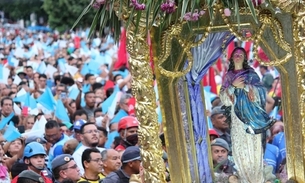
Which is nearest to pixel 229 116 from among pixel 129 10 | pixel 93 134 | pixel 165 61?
pixel 165 61

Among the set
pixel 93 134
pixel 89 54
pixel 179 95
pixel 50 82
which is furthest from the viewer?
pixel 89 54

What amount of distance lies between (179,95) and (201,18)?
1.99ft

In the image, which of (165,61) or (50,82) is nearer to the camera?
(165,61)

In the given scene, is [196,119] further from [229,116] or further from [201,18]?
[201,18]

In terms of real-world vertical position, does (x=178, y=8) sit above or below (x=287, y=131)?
above

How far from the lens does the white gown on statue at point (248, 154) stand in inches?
231

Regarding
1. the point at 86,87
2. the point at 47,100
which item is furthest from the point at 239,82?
the point at 86,87

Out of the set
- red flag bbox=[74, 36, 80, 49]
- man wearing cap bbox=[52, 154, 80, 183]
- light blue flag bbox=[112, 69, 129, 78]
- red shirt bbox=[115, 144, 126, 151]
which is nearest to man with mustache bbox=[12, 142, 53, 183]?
man wearing cap bbox=[52, 154, 80, 183]

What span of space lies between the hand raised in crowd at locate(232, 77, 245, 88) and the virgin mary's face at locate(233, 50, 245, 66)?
0.36 ft

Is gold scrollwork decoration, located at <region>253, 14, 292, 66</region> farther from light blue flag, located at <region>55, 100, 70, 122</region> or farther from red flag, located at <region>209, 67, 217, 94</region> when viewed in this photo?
red flag, located at <region>209, 67, 217, 94</region>

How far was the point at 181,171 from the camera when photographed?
232 inches

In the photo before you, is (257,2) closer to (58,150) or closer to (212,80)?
(58,150)

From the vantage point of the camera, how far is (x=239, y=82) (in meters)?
5.93

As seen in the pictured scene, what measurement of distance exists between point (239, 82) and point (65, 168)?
7.76 feet
